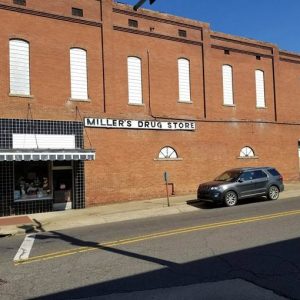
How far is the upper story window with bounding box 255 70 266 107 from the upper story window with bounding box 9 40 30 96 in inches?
592

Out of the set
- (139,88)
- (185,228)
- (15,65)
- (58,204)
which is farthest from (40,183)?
(185,228)

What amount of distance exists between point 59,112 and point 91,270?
14.0m

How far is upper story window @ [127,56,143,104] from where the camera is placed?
80.0 feet

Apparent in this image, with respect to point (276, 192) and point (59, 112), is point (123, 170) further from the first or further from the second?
point (276, 192)

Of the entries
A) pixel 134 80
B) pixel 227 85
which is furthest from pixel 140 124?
pixel 227 85

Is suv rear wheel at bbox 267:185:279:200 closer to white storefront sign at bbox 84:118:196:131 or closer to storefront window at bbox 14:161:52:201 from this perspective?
white storefront sign at bbox 84:118:196:131

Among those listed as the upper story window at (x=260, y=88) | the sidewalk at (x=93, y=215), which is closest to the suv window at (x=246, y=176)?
the sidewalk at (x=93, y=215)

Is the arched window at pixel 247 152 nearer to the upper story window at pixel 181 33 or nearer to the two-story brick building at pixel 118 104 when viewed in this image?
the two-story brick building at pixel 118 104

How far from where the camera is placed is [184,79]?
26422mm

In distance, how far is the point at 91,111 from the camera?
22750 mm

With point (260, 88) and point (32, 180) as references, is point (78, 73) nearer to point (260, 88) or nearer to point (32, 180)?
point (32, 180)

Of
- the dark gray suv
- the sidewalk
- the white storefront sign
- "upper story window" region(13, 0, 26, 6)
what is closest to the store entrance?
the sidewalk

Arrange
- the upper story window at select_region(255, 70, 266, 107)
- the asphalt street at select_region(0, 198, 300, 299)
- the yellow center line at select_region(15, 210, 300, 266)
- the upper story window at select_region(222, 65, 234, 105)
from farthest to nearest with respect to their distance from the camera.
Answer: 1. the upper story window at select_region(255, 70, 266, 107)
2. the upper story window at select_region(222, 65, 234, 105)
3. the yellow center line at select_region(15, 210, 300, 266)
4. the asphalt street at select_region(0, 198, 300, 299)

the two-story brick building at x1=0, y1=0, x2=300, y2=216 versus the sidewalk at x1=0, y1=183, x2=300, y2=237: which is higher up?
the two-story brick building at x1=0, y1=0, x2=300, y2=216
